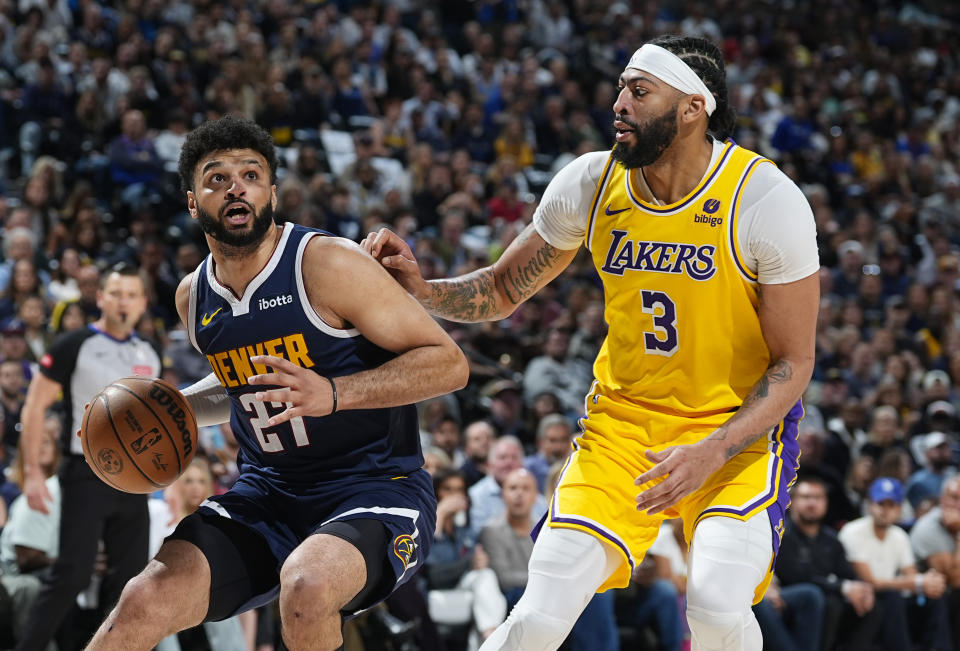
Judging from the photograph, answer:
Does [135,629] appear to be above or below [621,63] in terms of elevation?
below

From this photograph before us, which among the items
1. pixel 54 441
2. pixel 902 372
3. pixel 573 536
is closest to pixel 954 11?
pixel 902 372

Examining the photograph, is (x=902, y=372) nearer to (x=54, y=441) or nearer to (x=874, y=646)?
(x=874, y=646)

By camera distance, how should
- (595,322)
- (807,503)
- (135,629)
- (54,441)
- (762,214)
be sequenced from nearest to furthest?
1. (135,629)
2. (762,214)
3. (54,441)
4. (807,503)
5. (595,322)

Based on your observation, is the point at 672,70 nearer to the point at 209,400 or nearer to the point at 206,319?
the point at 206,319

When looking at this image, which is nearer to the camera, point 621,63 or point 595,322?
point 595,322

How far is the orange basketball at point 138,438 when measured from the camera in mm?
3971

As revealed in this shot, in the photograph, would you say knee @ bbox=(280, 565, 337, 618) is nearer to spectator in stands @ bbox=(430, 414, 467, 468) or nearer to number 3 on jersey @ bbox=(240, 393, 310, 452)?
number 3 on jersey @ bbox=(240, 393, 310, 452)

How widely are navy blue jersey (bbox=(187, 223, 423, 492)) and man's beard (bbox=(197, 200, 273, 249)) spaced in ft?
0.32

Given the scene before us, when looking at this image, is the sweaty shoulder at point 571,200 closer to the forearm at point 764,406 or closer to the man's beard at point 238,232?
the forearm at point 764,406

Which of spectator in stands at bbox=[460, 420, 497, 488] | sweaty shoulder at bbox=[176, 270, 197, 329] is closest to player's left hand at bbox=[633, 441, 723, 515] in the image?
sweaty shoulder at bbox=[176, 270, 197, 329]

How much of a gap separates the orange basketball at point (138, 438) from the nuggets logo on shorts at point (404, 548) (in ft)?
2.65

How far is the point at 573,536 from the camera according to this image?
3.73 meters

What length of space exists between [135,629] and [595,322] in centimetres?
766

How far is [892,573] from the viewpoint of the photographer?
8.45m
